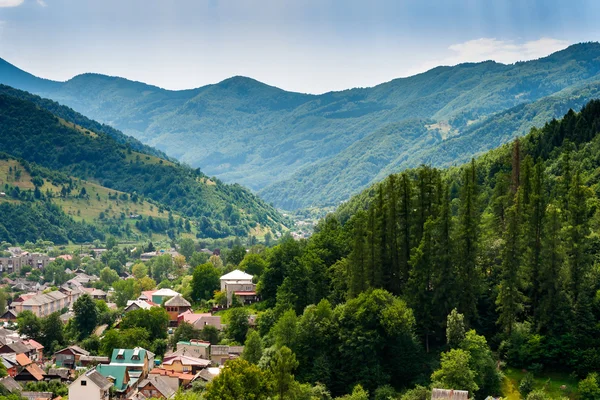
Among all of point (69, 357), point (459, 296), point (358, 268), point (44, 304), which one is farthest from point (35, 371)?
point (44, 304)

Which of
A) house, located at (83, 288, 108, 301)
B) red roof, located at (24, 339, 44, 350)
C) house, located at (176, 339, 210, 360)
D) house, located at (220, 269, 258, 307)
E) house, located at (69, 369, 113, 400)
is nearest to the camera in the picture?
house, located at (69, 369, 113, 400)

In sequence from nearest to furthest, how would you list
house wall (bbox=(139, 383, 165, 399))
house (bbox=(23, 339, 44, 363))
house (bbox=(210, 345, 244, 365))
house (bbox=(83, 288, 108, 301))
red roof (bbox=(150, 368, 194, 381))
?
house wall (bbox=(139, 383, 165, 399)) → red roof (bbox=(150, 368, 194, 381)) → house (bbox=(210, 345, 244, 365)) → house (bbox=(23, 339, 44, 363)) → house (bbox=(83, 288, 108, 301))

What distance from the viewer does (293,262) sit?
9106cm

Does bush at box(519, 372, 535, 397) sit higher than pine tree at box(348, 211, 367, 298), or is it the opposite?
pine tree at box(348, 211, 367, 298)

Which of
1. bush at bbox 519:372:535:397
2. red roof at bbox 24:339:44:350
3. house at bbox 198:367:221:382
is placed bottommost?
red roof at bbox 24:339:44:350

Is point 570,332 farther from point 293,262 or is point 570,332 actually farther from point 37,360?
point 37,360

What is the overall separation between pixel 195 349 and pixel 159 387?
9674mm

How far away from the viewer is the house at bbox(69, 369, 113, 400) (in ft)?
257

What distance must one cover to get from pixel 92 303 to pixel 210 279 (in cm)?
1710

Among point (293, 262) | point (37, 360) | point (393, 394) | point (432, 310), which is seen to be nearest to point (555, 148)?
point (293, 262)

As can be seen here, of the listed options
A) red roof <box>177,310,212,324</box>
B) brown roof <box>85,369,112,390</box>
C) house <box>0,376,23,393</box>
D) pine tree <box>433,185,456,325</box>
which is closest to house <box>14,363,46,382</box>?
house <box>0,376,23,393</box>

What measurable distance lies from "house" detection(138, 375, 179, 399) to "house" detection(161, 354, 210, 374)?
235 cm

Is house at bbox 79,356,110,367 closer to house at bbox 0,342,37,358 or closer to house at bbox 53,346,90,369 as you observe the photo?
house at bbox 53,346,90,369

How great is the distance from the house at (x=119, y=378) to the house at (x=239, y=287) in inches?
916
